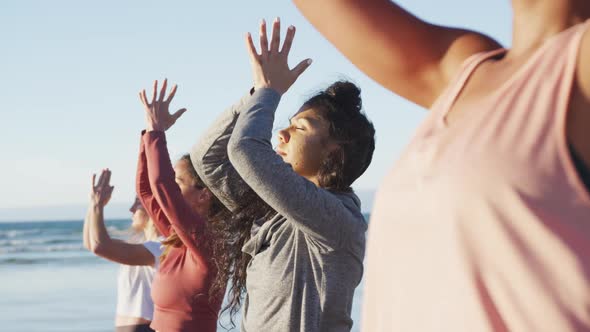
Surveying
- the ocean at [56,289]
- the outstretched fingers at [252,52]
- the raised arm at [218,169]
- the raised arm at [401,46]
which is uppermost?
the raised arm at [401,46]

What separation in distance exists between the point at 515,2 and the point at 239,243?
9.99 ft

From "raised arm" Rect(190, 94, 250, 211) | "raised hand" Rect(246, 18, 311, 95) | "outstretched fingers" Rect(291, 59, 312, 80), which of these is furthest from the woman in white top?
"raised hand" Rect(246, 18, 311, 95)

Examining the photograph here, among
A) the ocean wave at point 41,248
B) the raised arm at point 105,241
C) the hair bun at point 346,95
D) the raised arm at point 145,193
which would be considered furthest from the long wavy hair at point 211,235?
the ocean wave at point 41,248

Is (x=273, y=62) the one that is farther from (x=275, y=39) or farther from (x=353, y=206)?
(x=353, y=206)

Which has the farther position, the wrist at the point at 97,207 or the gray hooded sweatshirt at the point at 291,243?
the wrist at the point at 97,207

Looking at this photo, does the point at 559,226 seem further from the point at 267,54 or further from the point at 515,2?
the point at 267,54

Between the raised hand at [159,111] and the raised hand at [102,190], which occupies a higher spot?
the raised hand at [159,111]

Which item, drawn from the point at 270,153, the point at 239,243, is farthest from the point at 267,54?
the point at 239,243

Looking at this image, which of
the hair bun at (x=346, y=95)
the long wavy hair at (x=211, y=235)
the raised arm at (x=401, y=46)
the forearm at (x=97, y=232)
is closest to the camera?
the raised arm at (x=401, y=46)

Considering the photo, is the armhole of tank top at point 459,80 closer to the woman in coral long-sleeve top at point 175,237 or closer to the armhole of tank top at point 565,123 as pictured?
the armhole of tank top at point 565,123

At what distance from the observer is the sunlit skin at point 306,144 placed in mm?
3850

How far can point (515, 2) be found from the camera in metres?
1.27

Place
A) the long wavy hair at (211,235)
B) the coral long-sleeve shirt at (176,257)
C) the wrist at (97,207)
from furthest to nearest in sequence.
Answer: the wrist at (97,207) → the coral long-sleeve shirt at (176,257) → the long wavy hair at (211,235)

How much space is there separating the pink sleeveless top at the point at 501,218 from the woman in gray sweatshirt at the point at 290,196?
1.96m
